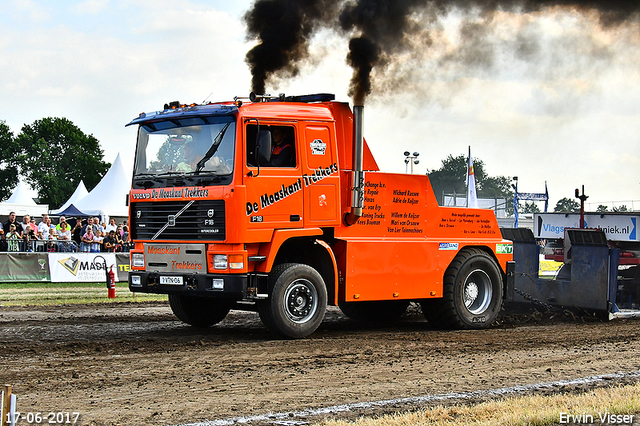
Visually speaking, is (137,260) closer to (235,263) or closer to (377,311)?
(235,263)

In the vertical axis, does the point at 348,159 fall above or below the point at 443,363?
above

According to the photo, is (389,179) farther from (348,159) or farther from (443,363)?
(443,363)

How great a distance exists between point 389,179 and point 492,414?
5.68 metres

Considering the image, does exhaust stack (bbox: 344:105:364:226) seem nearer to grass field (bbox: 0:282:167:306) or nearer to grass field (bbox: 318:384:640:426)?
grass field (bbox: 318:384:640:426)

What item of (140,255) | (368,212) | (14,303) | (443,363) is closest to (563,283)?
(368,212)

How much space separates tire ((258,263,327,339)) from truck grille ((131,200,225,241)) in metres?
0.97

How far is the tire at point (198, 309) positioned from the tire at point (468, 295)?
327 cm

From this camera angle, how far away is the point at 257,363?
805 cm

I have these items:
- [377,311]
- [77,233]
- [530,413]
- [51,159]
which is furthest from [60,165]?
[530,413]

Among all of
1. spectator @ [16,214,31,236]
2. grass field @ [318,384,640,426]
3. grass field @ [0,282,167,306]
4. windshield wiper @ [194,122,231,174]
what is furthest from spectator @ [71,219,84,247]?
grass field @ [318,384,640,426]

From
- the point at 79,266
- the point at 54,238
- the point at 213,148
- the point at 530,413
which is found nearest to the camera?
the point at 530,413

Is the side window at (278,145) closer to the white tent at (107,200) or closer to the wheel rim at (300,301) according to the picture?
the wheel rim at (300,301)

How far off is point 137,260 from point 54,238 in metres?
13.6

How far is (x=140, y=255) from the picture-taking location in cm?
1021
